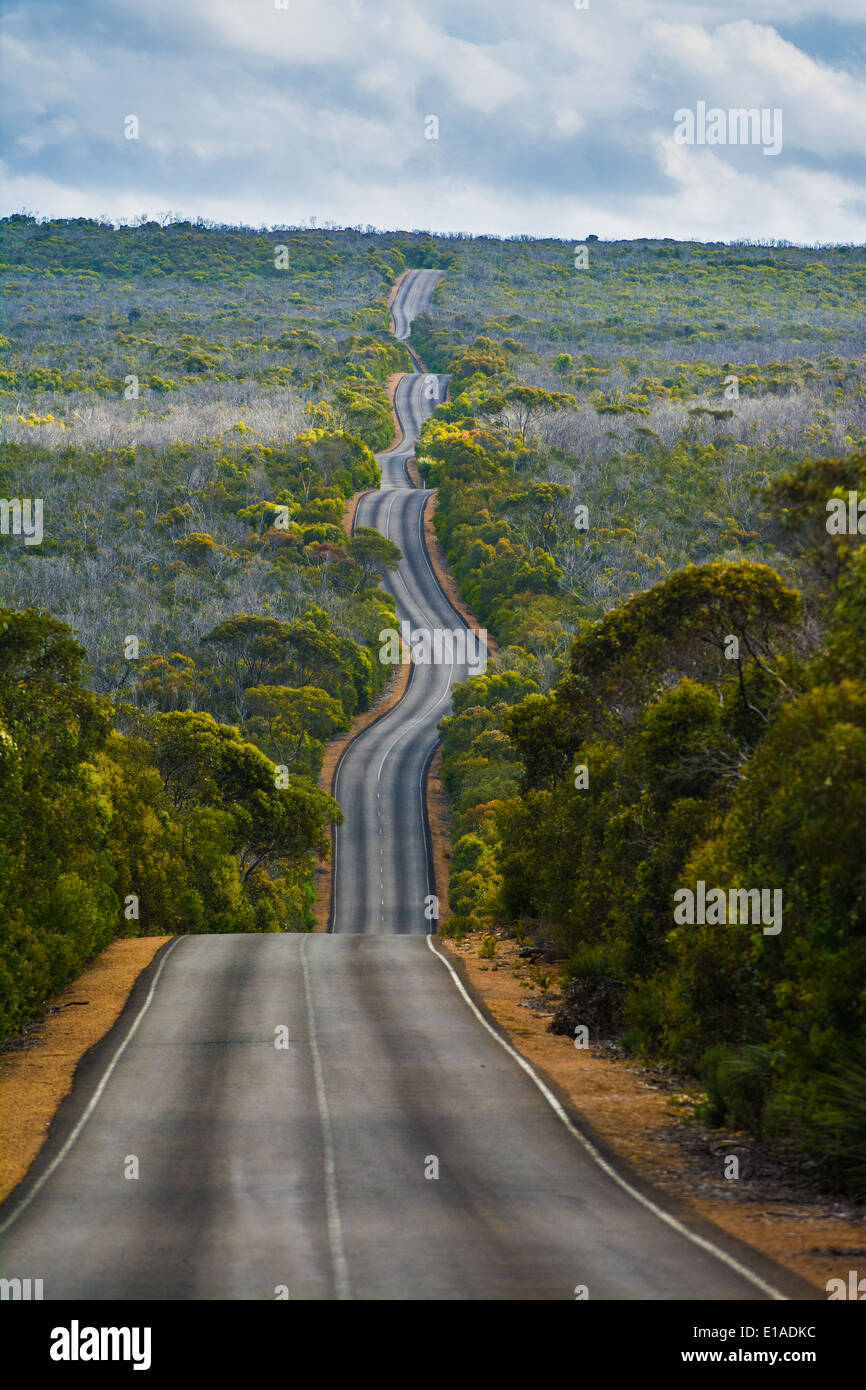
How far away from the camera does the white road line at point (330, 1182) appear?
1248 centimetres

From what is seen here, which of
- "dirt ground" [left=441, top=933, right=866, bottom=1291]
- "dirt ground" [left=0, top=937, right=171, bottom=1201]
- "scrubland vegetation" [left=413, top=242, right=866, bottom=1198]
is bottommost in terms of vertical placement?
"dirt ground" [left=0, top=937, right=171, bottom=1201]

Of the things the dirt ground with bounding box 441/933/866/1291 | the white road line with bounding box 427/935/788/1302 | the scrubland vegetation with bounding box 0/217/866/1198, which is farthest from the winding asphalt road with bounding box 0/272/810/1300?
the scrubland vegetation with bounding box 0/217/866/1198

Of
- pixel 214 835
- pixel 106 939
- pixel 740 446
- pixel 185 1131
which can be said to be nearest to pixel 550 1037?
pixel 185 1131

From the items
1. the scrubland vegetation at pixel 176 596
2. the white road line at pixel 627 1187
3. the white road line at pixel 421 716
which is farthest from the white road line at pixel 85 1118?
the white road line at pixel 421 716

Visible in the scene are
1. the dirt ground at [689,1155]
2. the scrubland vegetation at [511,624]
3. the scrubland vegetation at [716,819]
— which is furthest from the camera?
the scrubland vegetation at [511,624]

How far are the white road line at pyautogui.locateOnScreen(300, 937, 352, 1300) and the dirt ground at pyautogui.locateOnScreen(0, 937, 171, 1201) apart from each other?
4.14 metres

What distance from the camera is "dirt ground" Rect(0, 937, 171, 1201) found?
1908 centimetres

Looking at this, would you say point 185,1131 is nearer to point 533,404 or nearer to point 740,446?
point 740,446

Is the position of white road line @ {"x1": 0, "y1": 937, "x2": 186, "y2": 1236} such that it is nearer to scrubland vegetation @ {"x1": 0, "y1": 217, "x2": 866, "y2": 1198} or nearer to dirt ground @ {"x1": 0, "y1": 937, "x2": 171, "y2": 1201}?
dirt ground @ {"x1": 0, "y1": 937, "x2": 171, "y2": 1201}

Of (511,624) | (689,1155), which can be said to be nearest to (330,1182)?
(689,1155)

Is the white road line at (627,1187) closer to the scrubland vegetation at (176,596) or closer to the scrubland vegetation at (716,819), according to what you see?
the scrubland vegetation at (716,819)

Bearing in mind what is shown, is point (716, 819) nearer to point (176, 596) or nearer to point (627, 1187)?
point (627, 1187)

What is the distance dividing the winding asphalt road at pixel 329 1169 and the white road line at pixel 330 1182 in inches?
1.6

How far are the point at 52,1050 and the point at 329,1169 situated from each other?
34.1ft
